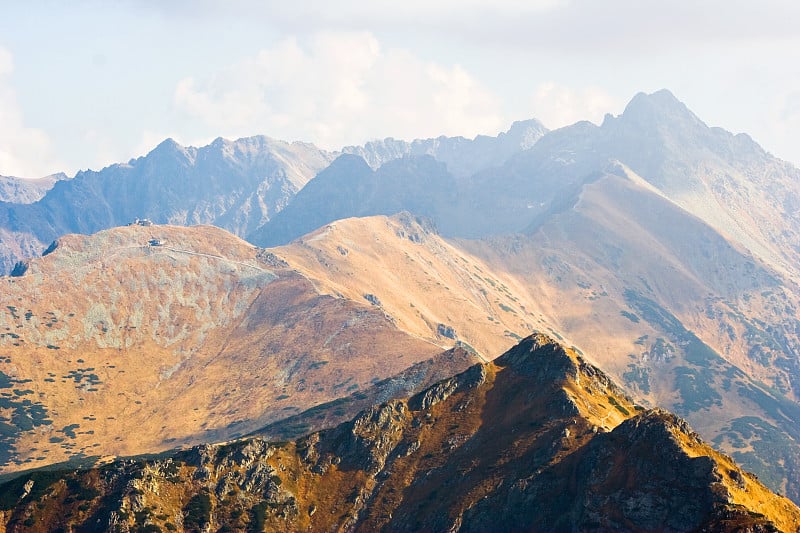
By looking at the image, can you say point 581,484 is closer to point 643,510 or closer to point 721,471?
point 643,510

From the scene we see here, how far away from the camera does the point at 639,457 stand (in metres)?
193

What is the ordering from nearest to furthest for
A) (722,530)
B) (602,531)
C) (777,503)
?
1. (722,530)
2. (602,531)
3. (777,503)

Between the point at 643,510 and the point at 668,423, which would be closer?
the point at 643,510

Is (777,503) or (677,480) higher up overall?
(677,480)

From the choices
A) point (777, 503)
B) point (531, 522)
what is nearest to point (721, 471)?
point (777, 503)

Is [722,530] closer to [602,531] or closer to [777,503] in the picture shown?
[602,531]

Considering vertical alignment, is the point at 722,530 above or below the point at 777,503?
above

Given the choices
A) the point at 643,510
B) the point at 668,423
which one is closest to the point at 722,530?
the point at 643,510

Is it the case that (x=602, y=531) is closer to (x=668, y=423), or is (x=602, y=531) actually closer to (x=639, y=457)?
(x=639, y=457)

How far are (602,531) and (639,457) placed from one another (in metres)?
23.1

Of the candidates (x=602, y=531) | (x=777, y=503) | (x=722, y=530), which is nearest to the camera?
(x=722, y=530)

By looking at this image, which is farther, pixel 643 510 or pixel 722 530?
pixel 643 510

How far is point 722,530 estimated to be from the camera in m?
156

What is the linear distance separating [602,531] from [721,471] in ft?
104
